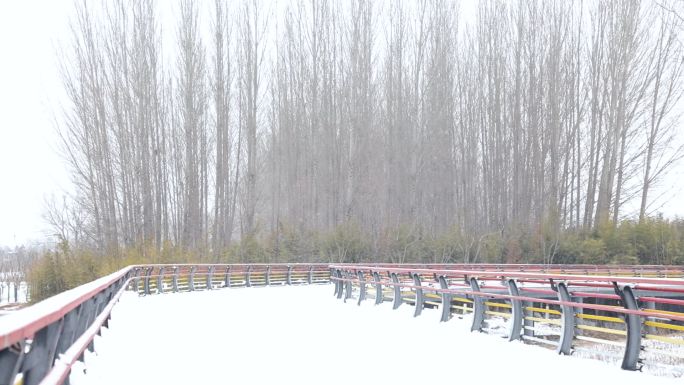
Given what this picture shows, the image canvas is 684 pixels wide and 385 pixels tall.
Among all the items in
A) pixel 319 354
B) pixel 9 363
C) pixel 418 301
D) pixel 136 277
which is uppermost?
pixel 136 277

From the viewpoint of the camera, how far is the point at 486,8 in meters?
46.5

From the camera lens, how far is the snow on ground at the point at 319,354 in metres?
7.52

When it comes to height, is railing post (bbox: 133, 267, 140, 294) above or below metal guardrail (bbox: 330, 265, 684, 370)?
above

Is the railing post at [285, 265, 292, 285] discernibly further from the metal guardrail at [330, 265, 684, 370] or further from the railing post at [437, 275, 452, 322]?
the railing post at [437, 275, 452, 322]

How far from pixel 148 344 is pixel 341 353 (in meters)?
2.97

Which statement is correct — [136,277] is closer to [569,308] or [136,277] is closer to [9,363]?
[569,308]

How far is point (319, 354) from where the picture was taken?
30.7 feet

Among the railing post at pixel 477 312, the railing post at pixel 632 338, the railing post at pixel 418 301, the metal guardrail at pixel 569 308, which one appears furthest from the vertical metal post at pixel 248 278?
the railing post at pixel 632 338

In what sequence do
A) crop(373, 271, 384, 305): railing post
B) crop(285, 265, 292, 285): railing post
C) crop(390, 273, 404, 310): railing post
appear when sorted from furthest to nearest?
crop(285, 265, 292, 285): railing post, crop(373, 271, 384, 305): railing post, crop(390, 273, 404, 310): railing post

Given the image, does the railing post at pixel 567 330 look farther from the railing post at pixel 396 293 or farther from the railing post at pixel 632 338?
the railing post at pixel 396 293

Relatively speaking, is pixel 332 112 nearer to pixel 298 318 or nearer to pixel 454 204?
pixel 454 204

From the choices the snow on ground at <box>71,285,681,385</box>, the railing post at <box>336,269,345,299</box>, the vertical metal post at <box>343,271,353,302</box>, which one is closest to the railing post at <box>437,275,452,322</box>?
the snow on ground at <box>71,285,681,385</box>

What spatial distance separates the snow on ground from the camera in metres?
7.52

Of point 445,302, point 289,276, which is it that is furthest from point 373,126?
point 445,302
